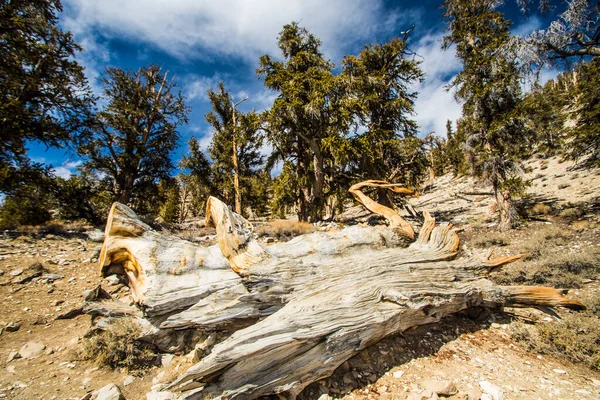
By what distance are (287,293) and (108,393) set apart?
2361 mm

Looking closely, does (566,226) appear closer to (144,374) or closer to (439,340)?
(439,340)

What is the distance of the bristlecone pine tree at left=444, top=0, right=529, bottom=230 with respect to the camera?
989 centimetres

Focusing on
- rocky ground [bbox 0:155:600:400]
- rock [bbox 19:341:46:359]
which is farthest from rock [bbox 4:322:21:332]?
rock [bbox 19:341:46:359]

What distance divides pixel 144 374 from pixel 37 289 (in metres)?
4.02

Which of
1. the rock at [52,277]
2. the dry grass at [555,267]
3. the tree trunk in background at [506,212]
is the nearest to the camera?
the dry grass at [555,267]

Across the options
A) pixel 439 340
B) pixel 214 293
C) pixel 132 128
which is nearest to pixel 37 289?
pixel 214 293

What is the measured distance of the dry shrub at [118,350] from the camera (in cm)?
329

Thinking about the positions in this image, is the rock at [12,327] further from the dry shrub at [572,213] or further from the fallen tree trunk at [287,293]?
the dry shrub at [572,213]

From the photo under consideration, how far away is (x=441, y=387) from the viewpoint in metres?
2.75

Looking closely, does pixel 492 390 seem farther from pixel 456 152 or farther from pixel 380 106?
pixel 456 152

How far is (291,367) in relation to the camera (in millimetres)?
2840

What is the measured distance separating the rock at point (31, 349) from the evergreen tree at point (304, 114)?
11.2 m

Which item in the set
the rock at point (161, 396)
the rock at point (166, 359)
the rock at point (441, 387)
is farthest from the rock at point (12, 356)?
the rock at point (441, 387)

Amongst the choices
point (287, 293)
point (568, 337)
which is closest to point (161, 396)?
point (287, 293)
